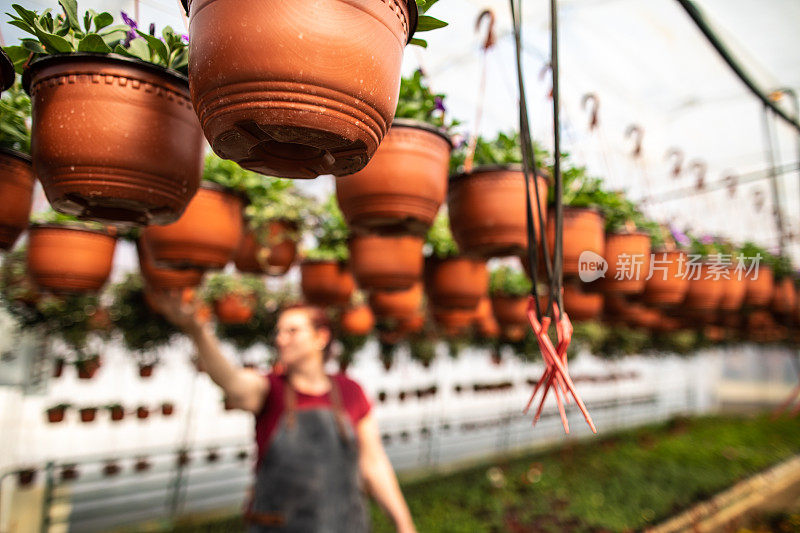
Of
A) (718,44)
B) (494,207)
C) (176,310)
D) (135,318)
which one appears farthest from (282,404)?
(135,318)

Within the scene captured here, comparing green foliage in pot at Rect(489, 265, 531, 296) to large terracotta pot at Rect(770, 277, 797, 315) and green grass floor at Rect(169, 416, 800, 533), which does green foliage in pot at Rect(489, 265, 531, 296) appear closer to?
large terracotta pot at Rect(770, 277, 797, 315)

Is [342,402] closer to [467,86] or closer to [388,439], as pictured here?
[467,86]

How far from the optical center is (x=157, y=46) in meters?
0.57

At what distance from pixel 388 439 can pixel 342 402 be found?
325 centimetres

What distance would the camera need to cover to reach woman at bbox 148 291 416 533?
4.39 ft

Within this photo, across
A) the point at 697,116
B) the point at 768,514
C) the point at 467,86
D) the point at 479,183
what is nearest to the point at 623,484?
the point at 768,514

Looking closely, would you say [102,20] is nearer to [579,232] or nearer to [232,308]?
[579,232]

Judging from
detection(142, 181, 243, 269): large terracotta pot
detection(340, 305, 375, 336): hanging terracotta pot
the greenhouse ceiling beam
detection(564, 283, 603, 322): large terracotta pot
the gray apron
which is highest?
the greenhouse ceiling beam

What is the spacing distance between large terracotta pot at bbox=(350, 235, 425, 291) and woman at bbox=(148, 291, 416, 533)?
29 centimetres

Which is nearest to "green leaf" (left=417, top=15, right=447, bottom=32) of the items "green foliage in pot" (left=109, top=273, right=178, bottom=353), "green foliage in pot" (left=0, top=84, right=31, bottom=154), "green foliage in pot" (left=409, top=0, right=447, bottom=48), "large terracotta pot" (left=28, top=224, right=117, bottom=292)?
"green foliage in pot" (left=409, top=0, right=447, bottom=48)

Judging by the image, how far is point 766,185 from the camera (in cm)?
481

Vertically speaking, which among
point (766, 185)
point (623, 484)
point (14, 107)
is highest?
point (766, 185)

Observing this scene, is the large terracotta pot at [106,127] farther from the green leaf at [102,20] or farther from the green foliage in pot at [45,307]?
the green foliage in pot at [45,307]

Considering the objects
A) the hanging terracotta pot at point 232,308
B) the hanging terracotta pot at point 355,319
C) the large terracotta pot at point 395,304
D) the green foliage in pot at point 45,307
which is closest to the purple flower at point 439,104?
the large terracotta pot at point 395,304
